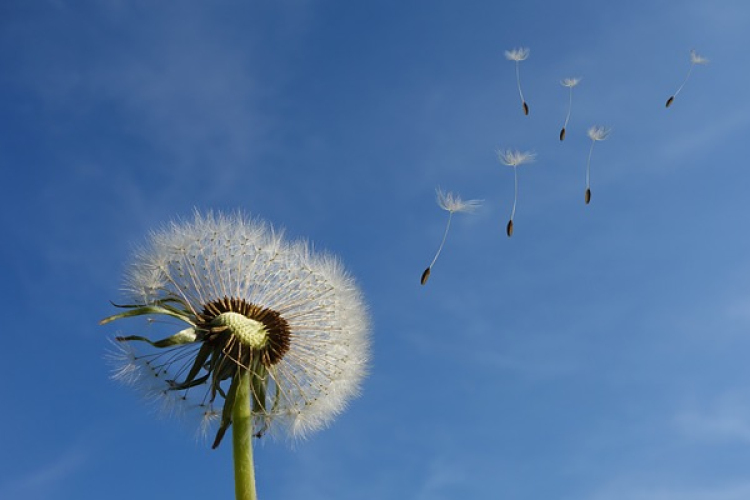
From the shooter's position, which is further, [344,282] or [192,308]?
[344,282]

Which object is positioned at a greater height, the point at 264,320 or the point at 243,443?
the point at 264,320

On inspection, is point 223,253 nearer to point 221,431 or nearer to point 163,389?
point 163,389

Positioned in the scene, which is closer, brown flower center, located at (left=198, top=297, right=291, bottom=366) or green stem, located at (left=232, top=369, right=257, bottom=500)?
green stem, located at (left=232, top=369, right=257, bottom=500)

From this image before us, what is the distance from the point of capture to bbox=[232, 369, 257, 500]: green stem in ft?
29.8

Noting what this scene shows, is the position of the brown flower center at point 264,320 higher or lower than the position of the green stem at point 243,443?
higher

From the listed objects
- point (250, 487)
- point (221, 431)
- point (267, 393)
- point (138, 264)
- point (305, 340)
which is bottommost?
point (250, 487)

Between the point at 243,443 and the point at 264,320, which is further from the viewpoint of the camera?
the point at 264,320

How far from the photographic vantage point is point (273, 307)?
1122 cm

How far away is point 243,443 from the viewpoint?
9.38 meters

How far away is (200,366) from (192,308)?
71 cm

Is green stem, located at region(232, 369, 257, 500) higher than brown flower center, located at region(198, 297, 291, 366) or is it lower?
lower

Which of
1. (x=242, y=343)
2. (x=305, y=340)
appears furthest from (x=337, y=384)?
(x=242, y=343)

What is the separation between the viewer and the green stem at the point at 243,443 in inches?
357

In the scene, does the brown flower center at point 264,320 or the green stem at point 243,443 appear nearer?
the green stem at point 243,443
